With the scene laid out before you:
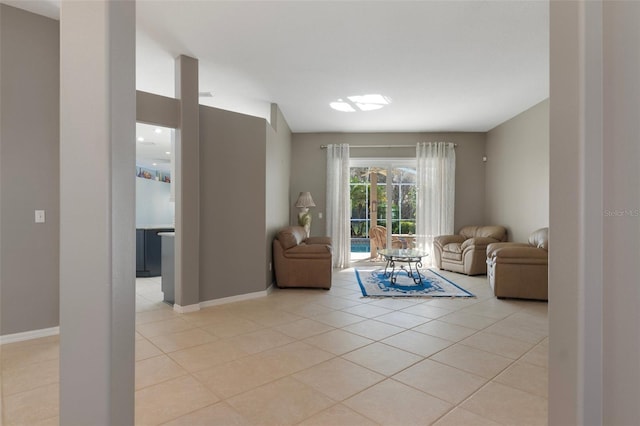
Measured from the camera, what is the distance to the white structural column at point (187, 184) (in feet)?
12.7

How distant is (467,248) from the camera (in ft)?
20.0

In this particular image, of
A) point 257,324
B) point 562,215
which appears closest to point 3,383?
point 257,324

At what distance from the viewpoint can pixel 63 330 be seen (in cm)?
129

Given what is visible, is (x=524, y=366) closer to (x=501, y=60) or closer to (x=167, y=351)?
(x=167, y=351)

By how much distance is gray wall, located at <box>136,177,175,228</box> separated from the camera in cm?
820

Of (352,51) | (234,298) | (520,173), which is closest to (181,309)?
(234,298)

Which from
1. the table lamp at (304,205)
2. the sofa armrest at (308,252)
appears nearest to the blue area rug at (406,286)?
the sofa armrest at (308,252)

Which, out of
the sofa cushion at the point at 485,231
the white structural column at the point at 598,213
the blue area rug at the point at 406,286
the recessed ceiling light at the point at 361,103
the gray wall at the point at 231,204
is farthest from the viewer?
the sofa cushion at the point at 485,231

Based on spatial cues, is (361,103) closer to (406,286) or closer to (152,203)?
(406,286)

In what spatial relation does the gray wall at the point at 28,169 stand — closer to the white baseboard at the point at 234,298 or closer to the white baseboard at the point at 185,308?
the white baseboard at the point at 185,308

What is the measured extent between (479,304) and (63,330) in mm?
4338

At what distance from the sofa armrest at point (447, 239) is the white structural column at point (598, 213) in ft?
18.4

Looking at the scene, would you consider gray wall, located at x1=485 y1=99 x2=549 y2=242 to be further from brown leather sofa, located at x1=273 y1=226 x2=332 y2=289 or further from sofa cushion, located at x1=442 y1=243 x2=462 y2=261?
brown leather sofa, located at x1=273 y1=226 x2=332 y2=289

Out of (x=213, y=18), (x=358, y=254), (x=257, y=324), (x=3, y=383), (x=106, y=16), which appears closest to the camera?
(x=106, y=16)
